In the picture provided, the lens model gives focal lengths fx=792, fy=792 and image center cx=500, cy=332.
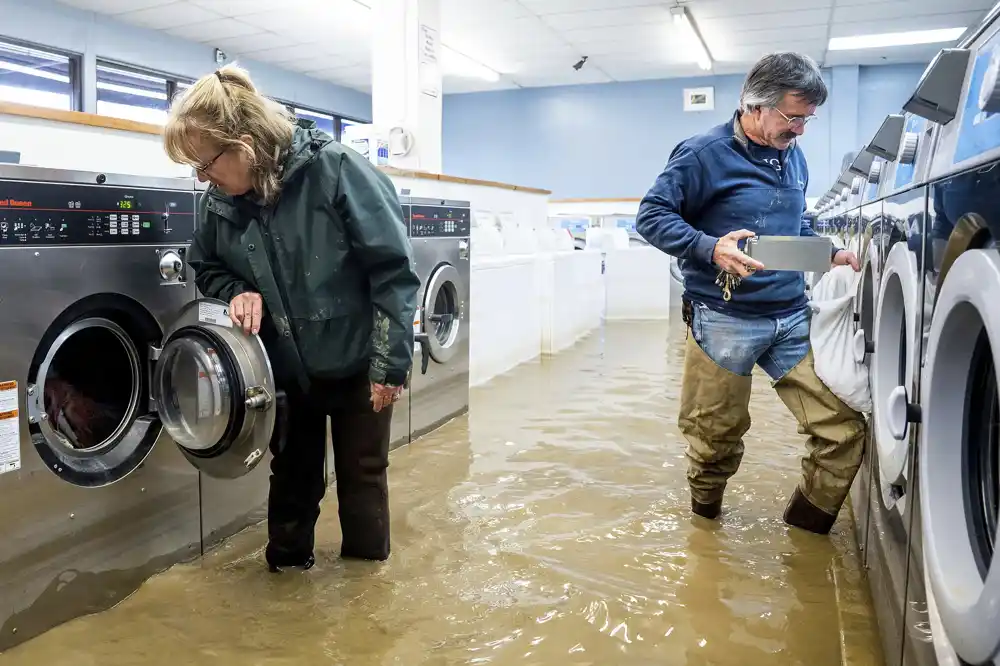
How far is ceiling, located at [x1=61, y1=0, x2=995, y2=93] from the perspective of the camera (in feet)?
22.7

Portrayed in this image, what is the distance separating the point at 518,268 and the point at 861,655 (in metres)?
3.30

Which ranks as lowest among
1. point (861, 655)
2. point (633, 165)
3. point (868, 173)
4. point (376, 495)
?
point (861, 655)

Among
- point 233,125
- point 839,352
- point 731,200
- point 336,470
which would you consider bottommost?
point 336,470

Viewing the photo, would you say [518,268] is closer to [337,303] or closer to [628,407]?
[628,407]

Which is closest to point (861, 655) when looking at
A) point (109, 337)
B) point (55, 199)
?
point (109, 337)

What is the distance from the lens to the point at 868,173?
230 centimetres

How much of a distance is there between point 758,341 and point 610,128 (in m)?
9.08

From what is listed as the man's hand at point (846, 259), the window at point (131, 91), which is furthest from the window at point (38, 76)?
the man's hand at point (846, 259)

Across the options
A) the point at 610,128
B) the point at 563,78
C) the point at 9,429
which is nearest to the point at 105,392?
the point at 9,429

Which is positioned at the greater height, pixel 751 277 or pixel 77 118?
pixel 77 118

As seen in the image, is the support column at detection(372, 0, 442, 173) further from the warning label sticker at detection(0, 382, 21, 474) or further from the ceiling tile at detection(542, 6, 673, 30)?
the warning label sticker at detection(0, 382, 21, 474)

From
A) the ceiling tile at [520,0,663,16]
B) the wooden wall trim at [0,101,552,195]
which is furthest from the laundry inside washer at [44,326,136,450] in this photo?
the ceiling tile at [520,0,663,16]

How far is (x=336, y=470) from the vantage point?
6.52ft

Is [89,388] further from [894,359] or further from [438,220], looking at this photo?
[894,359]
